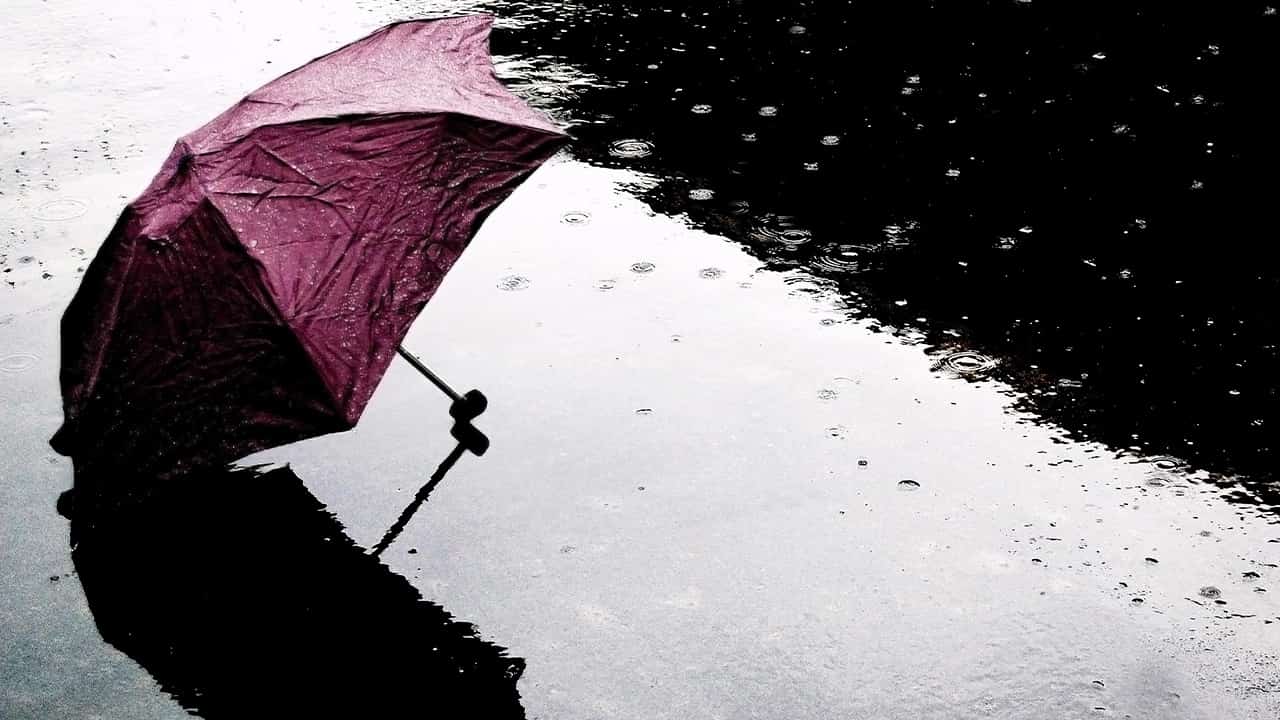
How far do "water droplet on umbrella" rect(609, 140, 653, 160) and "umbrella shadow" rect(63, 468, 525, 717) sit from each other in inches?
110

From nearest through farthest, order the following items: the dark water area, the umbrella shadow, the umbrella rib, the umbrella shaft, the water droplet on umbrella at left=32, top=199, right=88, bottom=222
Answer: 1. the umbrella rib
2. the umbrella shadow
3. the umbrella shaft
4. the dark water area
5. the water droplet on umbrella at left=32, top=199, right=88, bottom=222

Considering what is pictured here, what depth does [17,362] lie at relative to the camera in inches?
206

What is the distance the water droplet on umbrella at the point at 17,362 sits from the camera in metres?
5.20

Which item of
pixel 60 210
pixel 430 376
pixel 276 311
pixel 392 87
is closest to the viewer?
pixel 276 311

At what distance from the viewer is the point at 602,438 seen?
4.71 metres

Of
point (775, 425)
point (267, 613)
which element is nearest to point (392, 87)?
point (267, 613)

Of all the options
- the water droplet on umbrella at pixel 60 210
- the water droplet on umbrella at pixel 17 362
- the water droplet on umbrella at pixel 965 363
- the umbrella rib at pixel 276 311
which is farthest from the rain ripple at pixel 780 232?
the water droplet on umbrella at pixel 60 210

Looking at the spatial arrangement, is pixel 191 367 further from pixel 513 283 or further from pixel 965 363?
pixel 965 363

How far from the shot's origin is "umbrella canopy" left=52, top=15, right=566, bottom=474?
11.9ft

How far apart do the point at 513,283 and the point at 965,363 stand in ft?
6.43

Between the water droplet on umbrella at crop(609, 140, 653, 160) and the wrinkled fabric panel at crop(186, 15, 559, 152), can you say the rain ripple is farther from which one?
the wrinkled fabric panel at crop(186, 15, 559, 152)

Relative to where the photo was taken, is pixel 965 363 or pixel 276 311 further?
pixel 965 363

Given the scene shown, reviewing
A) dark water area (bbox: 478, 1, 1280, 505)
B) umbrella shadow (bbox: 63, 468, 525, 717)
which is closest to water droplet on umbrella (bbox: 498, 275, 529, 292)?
dark water area (bbox: 478, 1, 1280, 505)

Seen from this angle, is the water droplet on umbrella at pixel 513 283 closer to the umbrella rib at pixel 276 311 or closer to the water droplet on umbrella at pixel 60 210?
the umbrella rib at pixel 276 311
